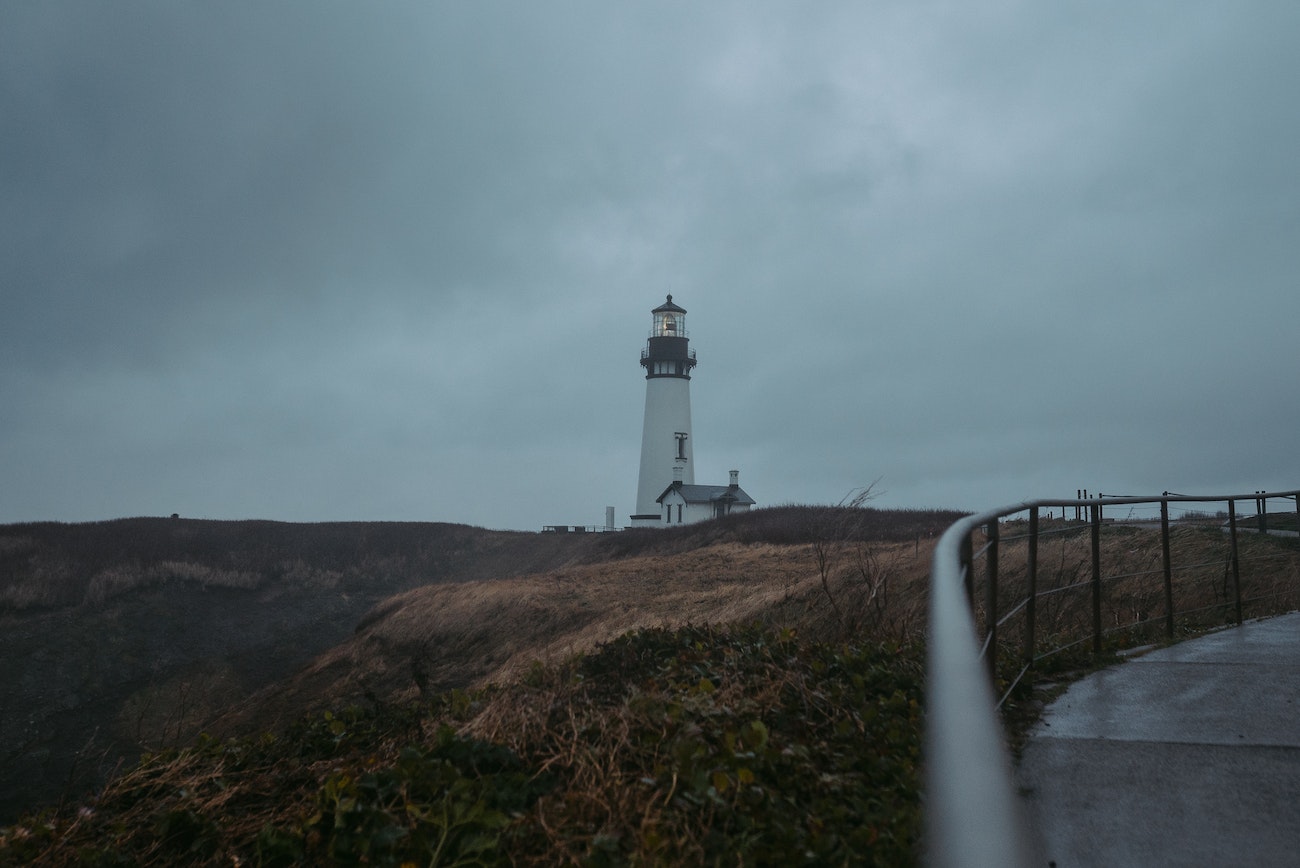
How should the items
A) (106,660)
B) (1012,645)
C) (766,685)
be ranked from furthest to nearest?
1. (106,660)
2. (1012,645)
3. (766,685)

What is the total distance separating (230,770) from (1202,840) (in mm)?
4769

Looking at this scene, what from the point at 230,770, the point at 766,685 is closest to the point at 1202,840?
the point at 766,685

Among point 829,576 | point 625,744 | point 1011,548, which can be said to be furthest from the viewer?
point 1011,548

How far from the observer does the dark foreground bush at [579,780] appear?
3.69m

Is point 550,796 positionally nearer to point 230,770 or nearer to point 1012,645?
point 230,770

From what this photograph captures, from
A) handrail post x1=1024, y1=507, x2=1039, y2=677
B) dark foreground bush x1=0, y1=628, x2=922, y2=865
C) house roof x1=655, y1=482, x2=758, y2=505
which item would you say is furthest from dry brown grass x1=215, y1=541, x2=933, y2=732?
house roof x1=655, y1=482, x2=758, y2=505

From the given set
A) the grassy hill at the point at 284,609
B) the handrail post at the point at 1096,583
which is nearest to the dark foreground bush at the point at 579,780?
the grassy hill at the point at 284,609

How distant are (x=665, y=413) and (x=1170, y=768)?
1724 inches

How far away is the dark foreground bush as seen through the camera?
3693mm

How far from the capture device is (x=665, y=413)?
158ft

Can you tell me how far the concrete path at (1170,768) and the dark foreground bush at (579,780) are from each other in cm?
61

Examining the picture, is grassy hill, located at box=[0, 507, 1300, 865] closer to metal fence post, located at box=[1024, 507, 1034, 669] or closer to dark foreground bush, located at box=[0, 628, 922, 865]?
dark foreground bush, located at box=[0, 628, 922, 865]

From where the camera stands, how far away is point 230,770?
5688 mm

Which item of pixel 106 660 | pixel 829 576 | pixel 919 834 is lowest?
pixel 106 660
